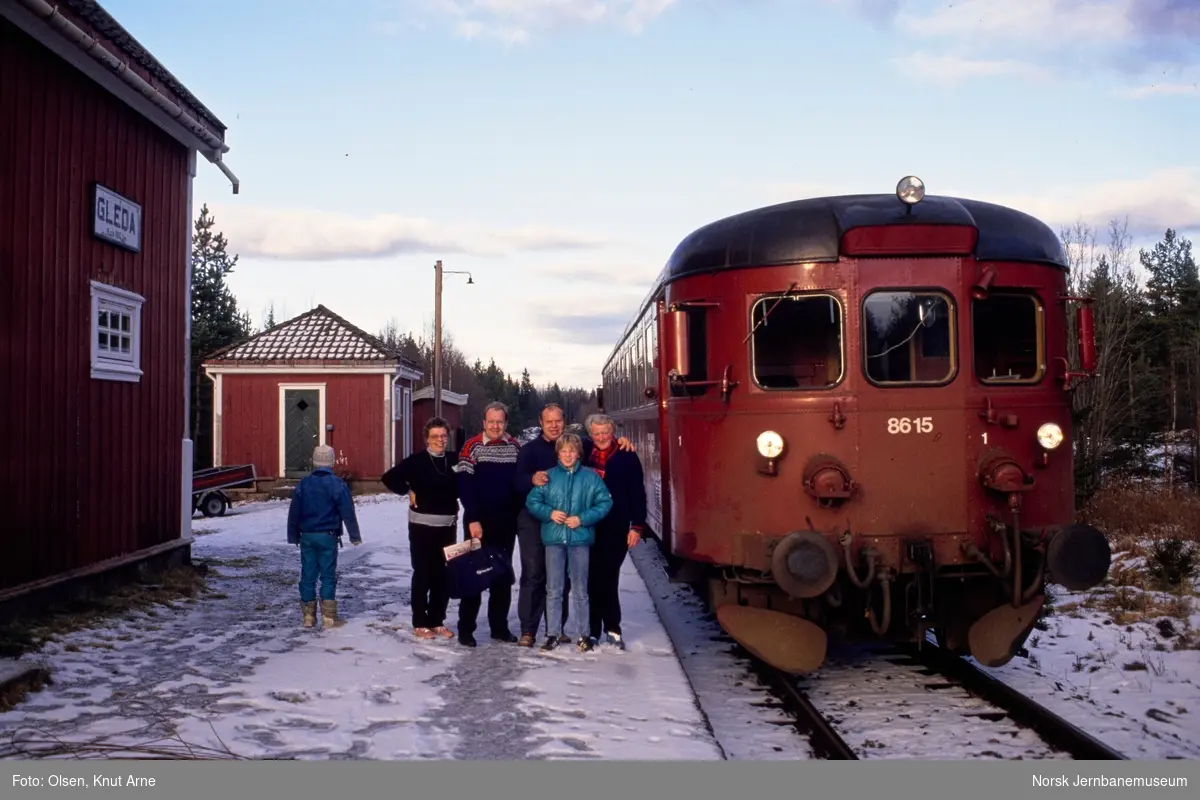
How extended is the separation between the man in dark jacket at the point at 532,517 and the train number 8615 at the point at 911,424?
2014mm

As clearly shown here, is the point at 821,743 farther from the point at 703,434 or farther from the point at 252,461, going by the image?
the point at 252,461

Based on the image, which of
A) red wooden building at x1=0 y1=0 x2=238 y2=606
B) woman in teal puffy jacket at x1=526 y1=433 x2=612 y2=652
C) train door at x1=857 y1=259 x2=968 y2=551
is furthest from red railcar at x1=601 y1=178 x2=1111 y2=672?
red wooden building at x1=0 y1=0 x2=238 y2=606

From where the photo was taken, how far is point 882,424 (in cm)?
678

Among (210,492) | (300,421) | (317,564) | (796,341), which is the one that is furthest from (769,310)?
(300,421)

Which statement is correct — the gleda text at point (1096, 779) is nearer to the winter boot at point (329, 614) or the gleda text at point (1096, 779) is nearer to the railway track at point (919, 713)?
the railway track at point (919, 713)

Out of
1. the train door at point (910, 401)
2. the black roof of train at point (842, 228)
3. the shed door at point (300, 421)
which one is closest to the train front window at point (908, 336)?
the train door at point (910, 401)

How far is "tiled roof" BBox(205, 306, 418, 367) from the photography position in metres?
27.9

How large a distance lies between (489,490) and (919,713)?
11.2ft

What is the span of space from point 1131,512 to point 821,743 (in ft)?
38.9

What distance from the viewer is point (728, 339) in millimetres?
7172

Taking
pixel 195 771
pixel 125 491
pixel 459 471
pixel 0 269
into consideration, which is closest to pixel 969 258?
pixel 459 471

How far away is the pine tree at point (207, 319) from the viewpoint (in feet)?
129

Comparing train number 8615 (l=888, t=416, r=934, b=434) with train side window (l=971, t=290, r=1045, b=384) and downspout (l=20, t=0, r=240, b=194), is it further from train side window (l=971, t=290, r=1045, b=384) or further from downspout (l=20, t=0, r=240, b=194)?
downspout (l=20, t=0, r=240, b=194)

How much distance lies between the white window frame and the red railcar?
224 inches
